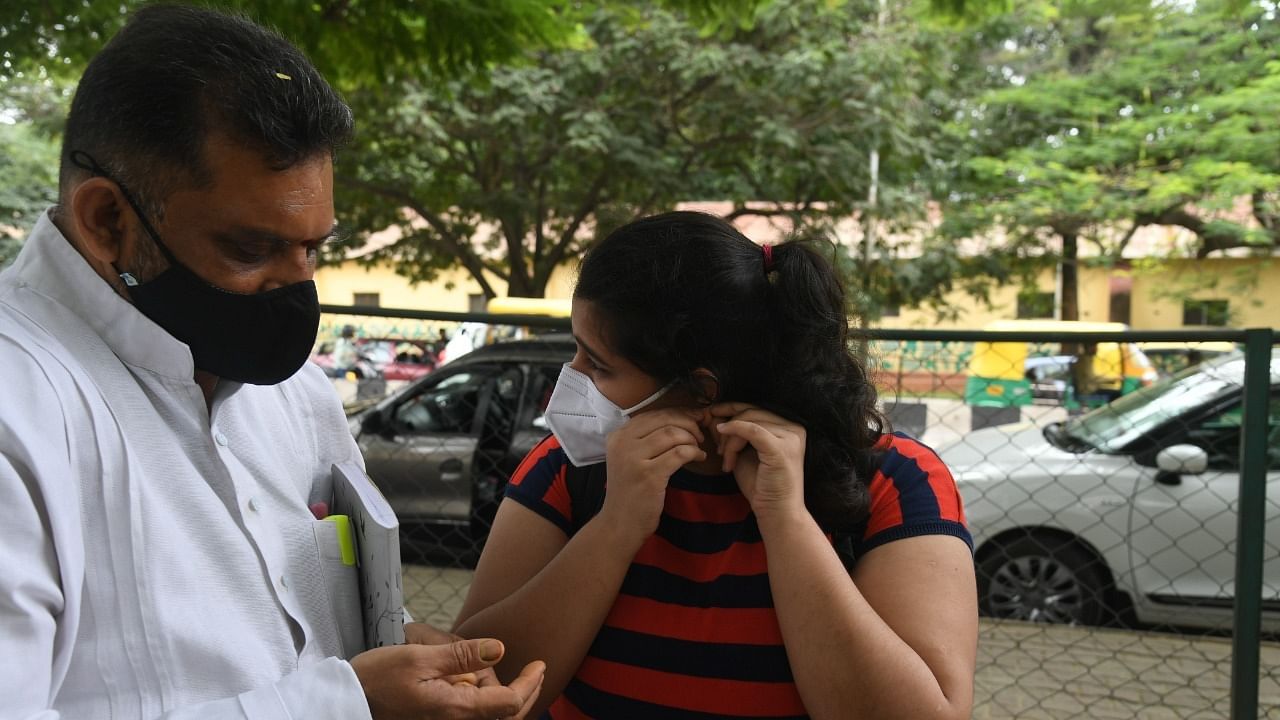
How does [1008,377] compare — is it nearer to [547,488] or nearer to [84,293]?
[547,488]

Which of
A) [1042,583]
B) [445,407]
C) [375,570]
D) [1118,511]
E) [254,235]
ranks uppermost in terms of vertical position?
[254,235]

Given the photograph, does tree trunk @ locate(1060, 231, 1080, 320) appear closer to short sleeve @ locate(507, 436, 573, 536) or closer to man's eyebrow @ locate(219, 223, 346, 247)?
short sleeve @ locate(507, 436, 573, 536)

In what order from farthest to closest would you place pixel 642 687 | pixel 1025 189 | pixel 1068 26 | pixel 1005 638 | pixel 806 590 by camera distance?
pixel 1068 26
pixel 1025 189
pixel 1005 638
pixel 642 687
pixel 806 590

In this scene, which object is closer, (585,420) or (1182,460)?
(585,420)

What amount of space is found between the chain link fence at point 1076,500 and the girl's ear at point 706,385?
2044mm

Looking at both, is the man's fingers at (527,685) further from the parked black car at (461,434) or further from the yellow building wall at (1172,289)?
the yellow building wall at (1172,289)

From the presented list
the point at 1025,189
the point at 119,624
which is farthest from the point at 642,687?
the point at 1025,189

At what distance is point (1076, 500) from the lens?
16.4 feet

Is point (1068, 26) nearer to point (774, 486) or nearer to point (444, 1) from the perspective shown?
point (444, 1)

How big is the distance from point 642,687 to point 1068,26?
16.3m

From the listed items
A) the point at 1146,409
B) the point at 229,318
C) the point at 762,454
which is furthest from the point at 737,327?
the point at 1146,409

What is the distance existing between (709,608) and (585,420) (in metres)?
0.38

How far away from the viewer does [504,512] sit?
1.77 meters

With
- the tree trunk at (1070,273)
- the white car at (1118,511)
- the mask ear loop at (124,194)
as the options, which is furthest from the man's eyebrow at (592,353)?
the tree trunk at (1070,273)
